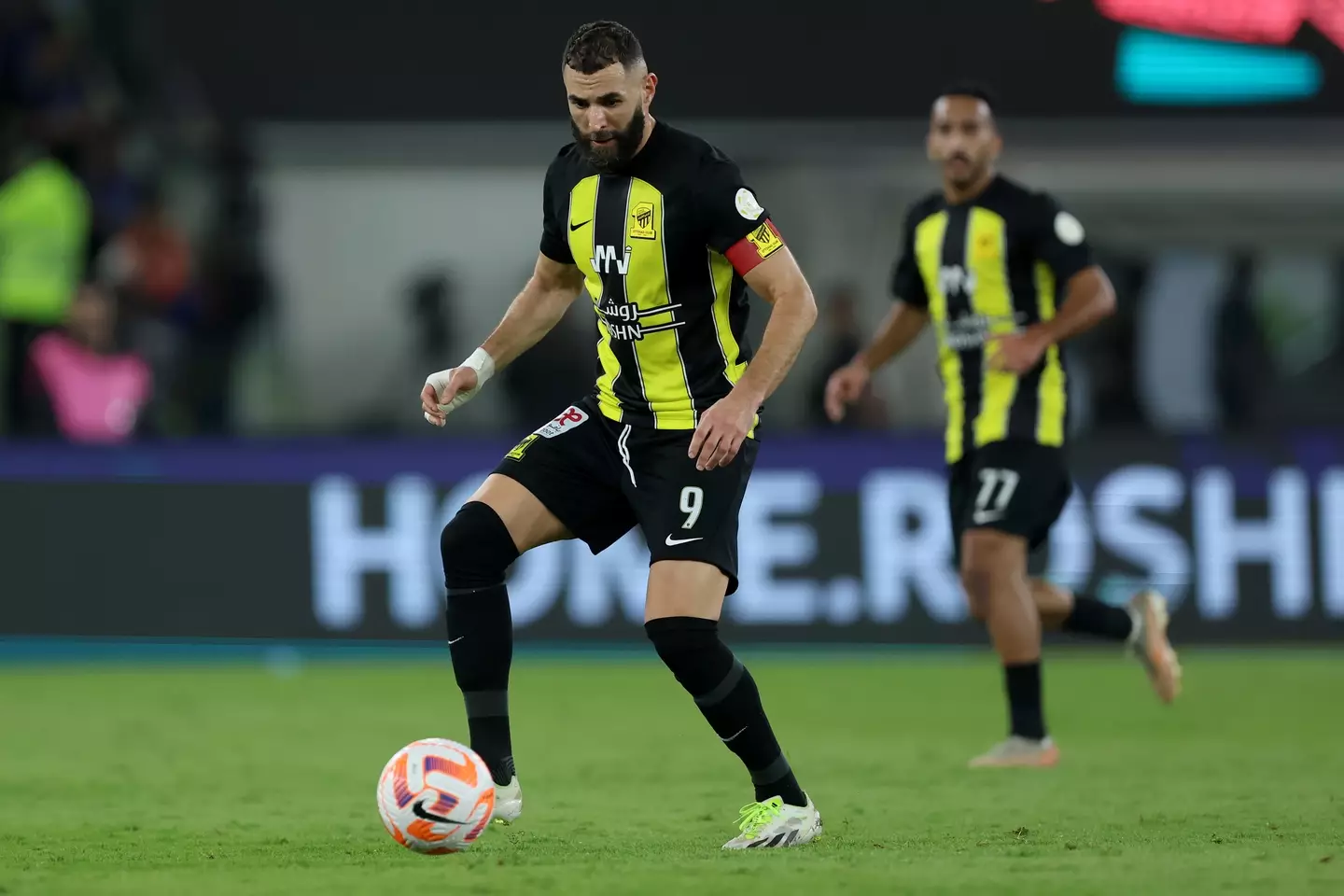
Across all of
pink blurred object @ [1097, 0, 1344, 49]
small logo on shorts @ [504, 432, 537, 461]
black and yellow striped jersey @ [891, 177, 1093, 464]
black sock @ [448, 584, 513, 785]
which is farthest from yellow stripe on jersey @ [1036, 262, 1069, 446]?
pink blurred object @ [1097, 0, 1344, 49]

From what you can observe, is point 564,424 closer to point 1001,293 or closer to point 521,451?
point 521,451

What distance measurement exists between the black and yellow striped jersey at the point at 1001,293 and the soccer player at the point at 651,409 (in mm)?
2253

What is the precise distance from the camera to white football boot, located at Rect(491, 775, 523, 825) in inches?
238

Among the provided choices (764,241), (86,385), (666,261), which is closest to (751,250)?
(764,241)

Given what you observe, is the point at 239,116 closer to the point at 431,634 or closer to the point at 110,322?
the point at 110,322

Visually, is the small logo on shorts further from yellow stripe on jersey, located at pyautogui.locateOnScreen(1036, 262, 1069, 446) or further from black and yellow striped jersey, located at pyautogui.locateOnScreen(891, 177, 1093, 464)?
yellow stripe on jersey, located at pyautogui.locateOnScreen(1036, 262, 1069, 446)

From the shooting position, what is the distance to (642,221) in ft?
19.3

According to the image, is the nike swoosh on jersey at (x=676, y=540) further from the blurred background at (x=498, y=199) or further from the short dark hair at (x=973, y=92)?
the blurred background at (x=498, y=199)

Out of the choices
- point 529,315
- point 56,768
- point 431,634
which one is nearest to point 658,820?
point 529,315

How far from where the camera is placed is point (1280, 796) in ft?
22.5

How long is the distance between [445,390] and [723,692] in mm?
1150

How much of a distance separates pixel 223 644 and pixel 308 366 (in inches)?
153

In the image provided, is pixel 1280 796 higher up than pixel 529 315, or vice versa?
pixel 529 315

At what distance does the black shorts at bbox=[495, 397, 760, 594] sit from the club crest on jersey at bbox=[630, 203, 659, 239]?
1.80 feet
